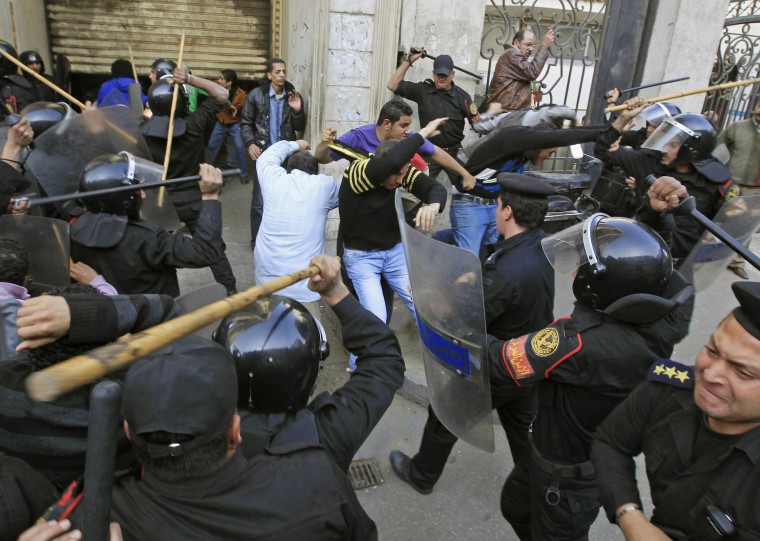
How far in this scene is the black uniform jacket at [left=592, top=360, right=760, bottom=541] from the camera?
1430 millimetres

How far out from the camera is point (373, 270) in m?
3.81

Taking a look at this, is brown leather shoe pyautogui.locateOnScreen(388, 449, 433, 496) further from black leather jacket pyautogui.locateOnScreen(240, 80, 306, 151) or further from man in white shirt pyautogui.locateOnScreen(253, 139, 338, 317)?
black leather jacket pyautogui.locateOnScreen(240, 80, 306, 151)

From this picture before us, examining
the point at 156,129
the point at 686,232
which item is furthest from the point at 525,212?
the point at 156,129

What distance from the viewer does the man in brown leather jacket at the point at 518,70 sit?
5.82 meters

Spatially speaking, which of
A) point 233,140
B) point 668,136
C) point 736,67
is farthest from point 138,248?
point 736,67

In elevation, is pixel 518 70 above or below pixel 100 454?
above

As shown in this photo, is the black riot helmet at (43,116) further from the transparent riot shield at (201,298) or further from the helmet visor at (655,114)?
the helmet visor at (655,114)

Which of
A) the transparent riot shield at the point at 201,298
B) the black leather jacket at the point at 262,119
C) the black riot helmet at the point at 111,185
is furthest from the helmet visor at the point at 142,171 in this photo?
the black leather jacket at the point at 262,119

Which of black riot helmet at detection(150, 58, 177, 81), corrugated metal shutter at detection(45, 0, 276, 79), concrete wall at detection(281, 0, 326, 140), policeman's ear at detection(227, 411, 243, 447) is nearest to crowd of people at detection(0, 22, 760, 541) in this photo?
policeman's ear at detection(227, 411, 243, 447)

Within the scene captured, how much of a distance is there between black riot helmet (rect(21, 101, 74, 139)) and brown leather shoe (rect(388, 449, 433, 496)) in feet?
10.9

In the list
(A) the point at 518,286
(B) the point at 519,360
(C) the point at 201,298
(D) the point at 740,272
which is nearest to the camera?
(B) the point at 519,360

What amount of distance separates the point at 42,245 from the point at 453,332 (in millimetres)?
1984

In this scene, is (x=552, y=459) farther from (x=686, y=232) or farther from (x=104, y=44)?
(x=104, y=44)

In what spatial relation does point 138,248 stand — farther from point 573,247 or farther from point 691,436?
point 691,436
